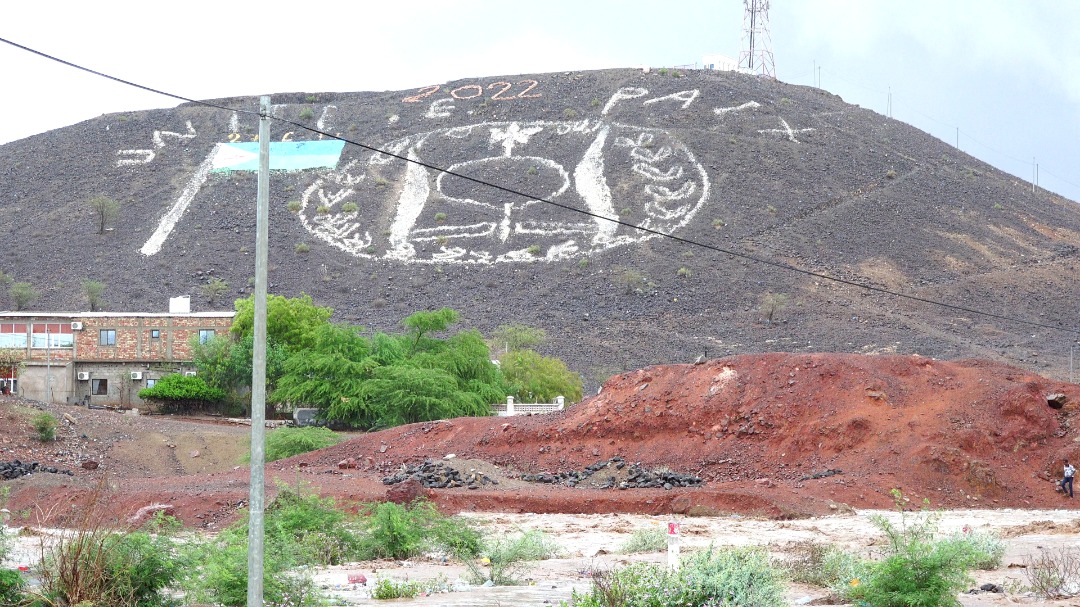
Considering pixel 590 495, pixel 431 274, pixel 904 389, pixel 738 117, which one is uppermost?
pixel 738 117

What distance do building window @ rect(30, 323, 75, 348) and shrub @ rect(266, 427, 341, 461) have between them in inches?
954

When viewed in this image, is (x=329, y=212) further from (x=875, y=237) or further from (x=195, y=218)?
(x=875, y=237)

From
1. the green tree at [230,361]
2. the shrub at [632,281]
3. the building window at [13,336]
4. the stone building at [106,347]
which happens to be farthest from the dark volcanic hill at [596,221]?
the building window at [13,336]

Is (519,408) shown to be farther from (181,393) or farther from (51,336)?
(51,336)

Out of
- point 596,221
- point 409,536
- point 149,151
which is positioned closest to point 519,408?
point 409,536

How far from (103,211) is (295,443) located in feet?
206

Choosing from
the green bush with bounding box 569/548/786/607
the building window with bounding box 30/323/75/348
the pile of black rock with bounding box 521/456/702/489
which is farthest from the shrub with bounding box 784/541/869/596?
the building window with bounding box 30/323/75/348

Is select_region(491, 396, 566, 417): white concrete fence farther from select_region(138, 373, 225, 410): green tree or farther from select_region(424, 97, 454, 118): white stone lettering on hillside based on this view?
select_region(424, 97, 454, 118): white stone lettering on hillside

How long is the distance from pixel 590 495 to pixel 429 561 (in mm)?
9641

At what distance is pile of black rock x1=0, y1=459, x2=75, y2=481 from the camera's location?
32.5 meters

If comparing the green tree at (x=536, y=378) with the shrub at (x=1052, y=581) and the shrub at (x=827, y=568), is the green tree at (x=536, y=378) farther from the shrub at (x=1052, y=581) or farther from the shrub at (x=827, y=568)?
the shrub at (x=1052, y=581)

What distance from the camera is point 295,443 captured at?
129 feet

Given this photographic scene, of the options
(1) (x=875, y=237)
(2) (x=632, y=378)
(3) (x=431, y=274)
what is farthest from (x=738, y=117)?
(2) (x=632, y=378)

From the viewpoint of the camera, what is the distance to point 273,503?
69.5ft
